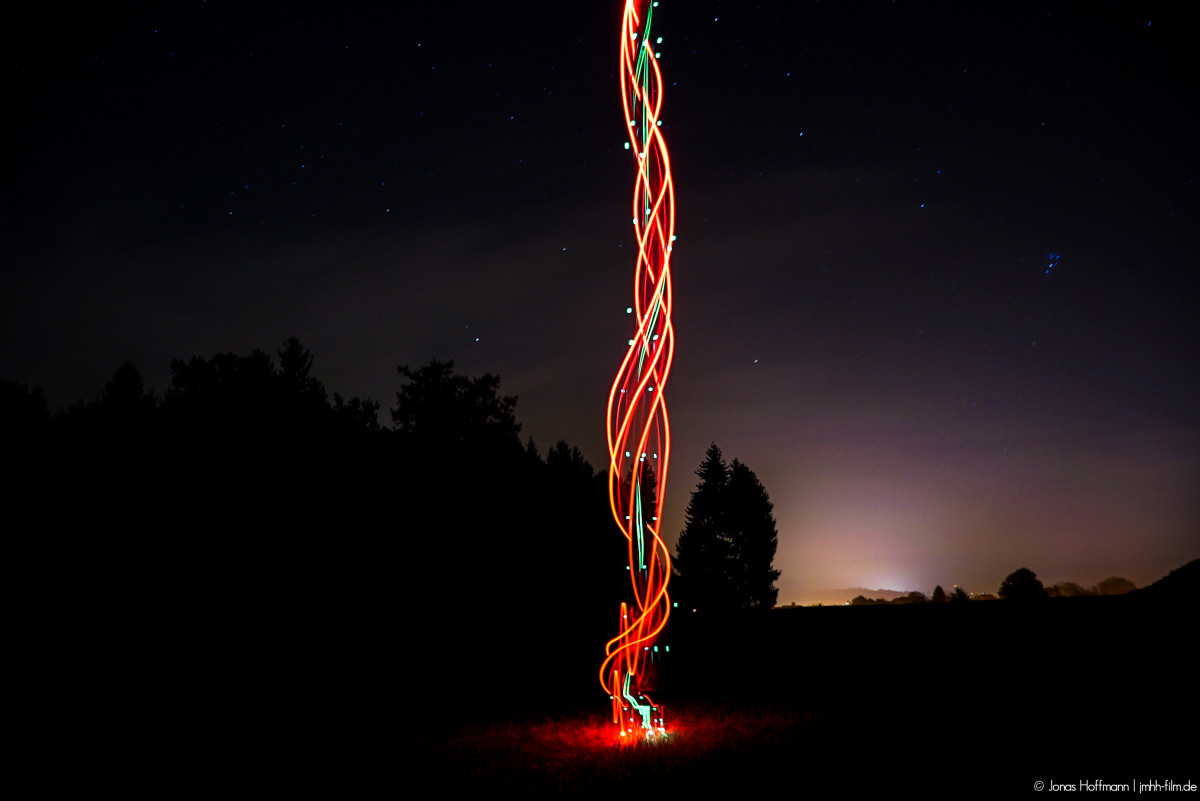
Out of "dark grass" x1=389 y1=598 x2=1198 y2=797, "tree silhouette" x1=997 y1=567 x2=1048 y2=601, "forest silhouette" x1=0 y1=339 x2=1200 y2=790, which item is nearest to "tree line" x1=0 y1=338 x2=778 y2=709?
"forest silhouette" x1=0 y1=339 x2=1200 y2=790

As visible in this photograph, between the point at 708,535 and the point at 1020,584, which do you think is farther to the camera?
the point at 708,535

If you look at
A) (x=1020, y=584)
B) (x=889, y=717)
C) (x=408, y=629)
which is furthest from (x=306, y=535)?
(x=1020, y=584)

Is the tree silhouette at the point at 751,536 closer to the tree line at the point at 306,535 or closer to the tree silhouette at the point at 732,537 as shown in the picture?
the tree silhouette at the point at 732,537

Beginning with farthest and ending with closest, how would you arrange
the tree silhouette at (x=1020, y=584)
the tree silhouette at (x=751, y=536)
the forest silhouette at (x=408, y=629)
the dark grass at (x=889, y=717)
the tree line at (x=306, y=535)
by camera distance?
the tree silhouette at (x=751, y=536) → the tree silhouette at (x=1020, y=584) → the tree line at (x=306, y=535) → the forest silhouette at (x=408, y=629) → the dark grass at (x=889, y=717)

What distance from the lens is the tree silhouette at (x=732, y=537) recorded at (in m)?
37.8

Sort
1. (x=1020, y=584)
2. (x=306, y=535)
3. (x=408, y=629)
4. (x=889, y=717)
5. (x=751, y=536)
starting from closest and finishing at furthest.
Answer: (x=889, y=717), (x=408, y=629), (x=306, y=535), (x=1020, y=584), (x=751, y=536)

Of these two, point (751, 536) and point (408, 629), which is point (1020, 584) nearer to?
point (751, 536)

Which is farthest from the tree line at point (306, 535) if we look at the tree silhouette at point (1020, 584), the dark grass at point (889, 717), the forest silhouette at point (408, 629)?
the tree silhouette at point (1020, 584)

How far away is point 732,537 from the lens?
128ft

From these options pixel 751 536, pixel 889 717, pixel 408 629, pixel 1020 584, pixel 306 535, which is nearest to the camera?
pixel 889 717

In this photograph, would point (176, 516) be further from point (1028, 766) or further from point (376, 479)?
point (1028, 766)

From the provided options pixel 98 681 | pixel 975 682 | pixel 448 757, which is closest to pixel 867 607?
pixel 975 682

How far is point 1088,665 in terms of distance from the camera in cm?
731

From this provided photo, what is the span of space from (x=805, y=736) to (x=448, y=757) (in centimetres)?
263
